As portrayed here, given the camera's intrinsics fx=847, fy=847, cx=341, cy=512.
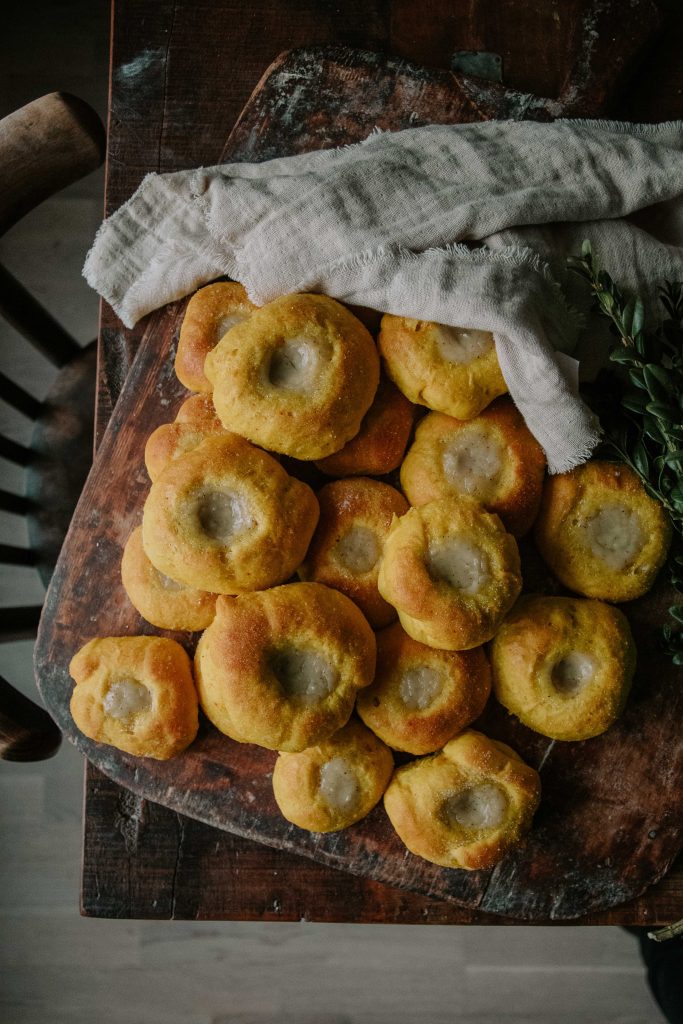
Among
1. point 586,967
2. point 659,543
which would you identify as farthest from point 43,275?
point 586,967

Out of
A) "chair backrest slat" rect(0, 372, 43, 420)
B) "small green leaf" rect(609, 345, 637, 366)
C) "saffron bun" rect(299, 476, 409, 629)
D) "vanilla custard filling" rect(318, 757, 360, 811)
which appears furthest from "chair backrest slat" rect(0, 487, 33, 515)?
"small green leaf" rect(609, 345, 637, 366)

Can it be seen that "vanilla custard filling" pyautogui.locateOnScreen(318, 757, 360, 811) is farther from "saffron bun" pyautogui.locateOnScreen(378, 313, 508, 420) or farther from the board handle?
the board handle

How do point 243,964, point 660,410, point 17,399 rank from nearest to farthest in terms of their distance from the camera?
point 660,410
point 17,399
point 243,964

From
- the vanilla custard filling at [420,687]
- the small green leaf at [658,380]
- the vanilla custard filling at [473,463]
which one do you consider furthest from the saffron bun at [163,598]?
the small green leaf at [658,380]

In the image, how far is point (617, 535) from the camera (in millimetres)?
1456

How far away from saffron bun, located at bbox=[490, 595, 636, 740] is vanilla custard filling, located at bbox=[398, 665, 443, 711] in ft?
0.40

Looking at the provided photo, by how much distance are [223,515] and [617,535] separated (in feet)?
2.20

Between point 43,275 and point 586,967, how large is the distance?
2.73m

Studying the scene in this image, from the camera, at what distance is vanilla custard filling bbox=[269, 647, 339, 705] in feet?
4.38

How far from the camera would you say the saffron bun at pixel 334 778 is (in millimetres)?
1438

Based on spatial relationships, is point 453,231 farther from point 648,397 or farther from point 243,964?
point 243,964

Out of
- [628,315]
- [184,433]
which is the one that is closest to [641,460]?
[628,315]

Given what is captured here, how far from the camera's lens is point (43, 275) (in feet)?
8.50

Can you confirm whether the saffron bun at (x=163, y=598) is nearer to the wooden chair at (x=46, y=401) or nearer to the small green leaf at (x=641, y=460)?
the wooden chair at (x=46, y=401)
